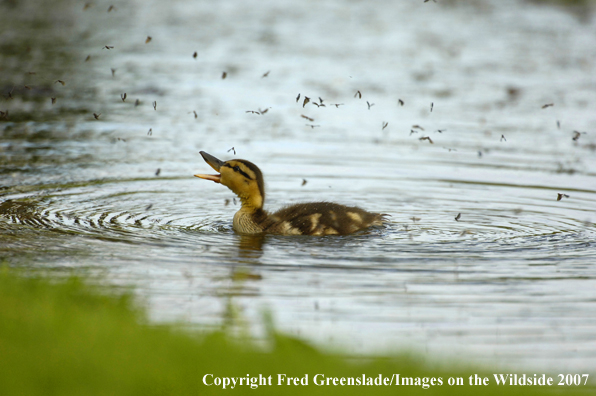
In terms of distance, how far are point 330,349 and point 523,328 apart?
5.44 ft

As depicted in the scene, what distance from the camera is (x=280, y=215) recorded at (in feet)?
30.4

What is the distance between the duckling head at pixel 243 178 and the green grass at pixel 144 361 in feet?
14.1

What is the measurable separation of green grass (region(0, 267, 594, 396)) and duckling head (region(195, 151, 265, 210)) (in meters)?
4.31

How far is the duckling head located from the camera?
9391 millimetres

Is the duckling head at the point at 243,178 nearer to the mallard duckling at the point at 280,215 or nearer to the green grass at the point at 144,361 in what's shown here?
the mallard duckling at the point at 280,215

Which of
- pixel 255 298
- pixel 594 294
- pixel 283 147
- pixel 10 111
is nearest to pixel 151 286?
pixel 255 298

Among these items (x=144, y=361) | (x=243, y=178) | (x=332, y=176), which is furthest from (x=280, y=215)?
(x=144, y=361)

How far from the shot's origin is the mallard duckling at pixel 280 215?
9047mm

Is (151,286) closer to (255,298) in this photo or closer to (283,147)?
(255,298)

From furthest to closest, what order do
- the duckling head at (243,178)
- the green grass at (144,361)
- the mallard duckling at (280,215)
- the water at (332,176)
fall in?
the duckling head at (243,178) < the mallard duckling at (280,215) < the water at (332,176) < the green grass at (144,361)

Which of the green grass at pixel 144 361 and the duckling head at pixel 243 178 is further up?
the duckling head at pixel 243 178

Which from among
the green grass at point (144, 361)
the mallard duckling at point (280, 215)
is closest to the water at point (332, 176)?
the mallard duckling at point (280, 215)

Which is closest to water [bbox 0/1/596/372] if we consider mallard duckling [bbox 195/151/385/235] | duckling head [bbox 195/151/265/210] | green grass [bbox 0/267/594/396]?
mallard duckling [bbox 195/151/385/235]

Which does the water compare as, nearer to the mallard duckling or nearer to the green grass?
the mallard duckling
